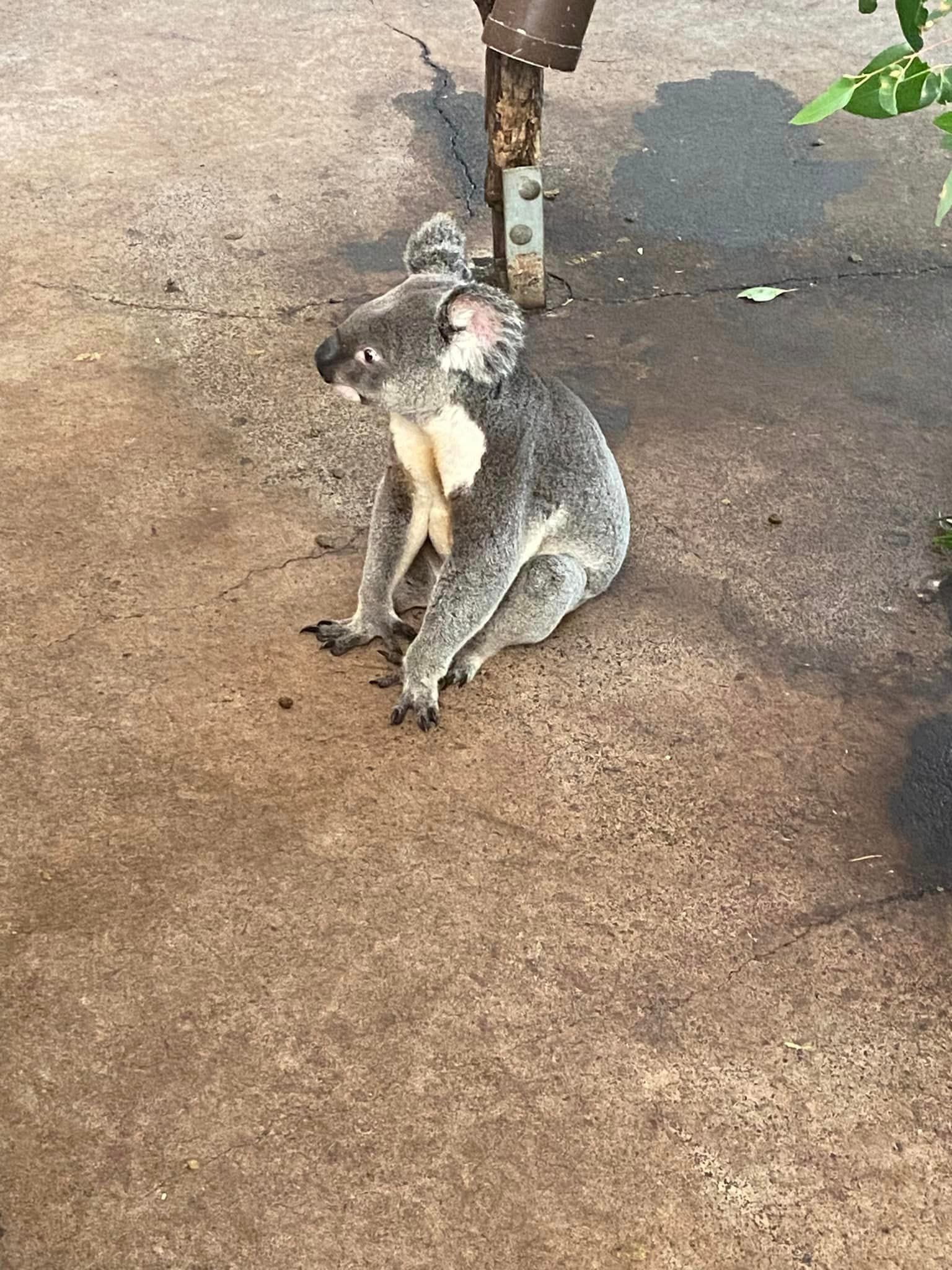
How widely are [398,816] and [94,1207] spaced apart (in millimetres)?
1061

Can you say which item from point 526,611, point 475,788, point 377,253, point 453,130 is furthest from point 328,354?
point 453,130

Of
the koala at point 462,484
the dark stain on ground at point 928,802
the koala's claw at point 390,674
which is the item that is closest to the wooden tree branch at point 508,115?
the koala at point 462,484

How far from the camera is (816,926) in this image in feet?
9.21

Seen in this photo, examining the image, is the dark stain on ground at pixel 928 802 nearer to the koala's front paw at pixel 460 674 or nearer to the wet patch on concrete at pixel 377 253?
the koala's front paw at pixel 460 674

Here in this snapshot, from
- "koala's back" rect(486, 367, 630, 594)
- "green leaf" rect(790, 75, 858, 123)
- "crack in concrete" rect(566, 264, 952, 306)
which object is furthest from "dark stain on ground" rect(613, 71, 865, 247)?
"green leaf" rect(790, 75, 858, 123)

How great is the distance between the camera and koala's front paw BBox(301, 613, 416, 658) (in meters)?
3.43

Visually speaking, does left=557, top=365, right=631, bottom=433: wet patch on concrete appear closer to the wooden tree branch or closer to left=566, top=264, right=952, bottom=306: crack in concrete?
left=566, top=264, right=952, bottom=306: crack in concrete

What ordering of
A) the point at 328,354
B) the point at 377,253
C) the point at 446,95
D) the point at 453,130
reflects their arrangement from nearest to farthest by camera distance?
the point at 328,354 < the point at 377,253 < the point at 453,130 < the point at 446,95

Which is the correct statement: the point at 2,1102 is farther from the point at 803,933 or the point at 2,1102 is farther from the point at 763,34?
the point at 763,34

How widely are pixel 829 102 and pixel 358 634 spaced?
2094mm

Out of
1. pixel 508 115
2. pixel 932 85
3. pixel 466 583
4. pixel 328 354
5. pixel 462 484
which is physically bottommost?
pixel 466 583

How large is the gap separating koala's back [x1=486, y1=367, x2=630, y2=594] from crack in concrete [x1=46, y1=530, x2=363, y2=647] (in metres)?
0.71

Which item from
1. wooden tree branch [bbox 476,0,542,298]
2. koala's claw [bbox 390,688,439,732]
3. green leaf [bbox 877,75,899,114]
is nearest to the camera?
green leaf [bbox 877,75,899,114]

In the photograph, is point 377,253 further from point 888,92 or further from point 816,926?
point 888,92
